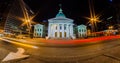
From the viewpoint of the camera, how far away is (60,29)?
3.91 ft

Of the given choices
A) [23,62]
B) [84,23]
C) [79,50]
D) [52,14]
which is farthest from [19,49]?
[84,23]

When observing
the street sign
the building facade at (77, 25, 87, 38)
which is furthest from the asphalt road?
the building facade at (77, 25, 87, 38)

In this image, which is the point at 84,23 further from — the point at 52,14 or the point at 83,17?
the point at 52,14

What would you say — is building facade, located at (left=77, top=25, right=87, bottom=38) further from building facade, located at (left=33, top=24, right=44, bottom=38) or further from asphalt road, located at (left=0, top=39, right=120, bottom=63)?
building facade, located at (left=33, top=24, right=44, bottom=38)

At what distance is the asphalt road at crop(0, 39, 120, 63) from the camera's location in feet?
4.05

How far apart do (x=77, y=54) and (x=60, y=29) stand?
12.7 inches

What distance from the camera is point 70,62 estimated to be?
1201 mm

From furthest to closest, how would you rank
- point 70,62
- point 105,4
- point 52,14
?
point 105,4
point 52,14
point 70,62

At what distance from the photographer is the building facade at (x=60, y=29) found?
119cm

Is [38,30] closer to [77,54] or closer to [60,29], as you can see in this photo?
[60,29]

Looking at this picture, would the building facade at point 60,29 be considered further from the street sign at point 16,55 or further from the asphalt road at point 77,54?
the street sign at point 16,55

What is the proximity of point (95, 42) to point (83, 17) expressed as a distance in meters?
0.30

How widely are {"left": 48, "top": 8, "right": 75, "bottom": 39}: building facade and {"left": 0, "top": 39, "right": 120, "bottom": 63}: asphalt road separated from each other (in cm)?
16

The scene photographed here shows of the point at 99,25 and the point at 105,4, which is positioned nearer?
the point at 99,25
